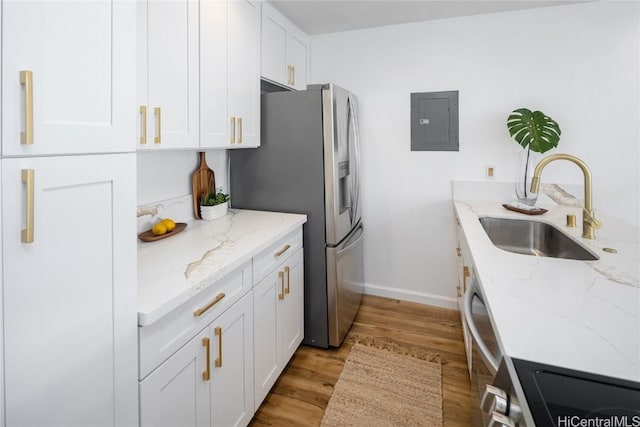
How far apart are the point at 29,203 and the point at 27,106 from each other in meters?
0.18

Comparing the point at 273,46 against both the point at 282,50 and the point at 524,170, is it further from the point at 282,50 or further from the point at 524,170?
the point at 524,170

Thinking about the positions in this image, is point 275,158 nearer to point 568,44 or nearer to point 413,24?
point 413,24

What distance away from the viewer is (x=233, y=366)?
1.50m

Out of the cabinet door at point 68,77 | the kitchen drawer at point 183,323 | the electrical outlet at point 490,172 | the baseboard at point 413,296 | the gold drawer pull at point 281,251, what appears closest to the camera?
the cabinet door at point 68,77

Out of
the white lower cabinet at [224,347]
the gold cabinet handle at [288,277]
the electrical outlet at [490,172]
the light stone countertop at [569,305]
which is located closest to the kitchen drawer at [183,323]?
the white lower cabinet at [224,347]

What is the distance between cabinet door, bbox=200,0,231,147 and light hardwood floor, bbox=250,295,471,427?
55.3 inches

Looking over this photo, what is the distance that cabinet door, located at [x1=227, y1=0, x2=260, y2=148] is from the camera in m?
2.01

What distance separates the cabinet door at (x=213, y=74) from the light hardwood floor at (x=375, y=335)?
1405mm

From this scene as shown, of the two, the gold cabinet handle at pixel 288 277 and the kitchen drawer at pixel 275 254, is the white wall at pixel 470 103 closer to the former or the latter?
the kitchen drawer at pixel 275 254

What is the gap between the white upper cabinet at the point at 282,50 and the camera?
2.39m

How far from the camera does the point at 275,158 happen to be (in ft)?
7.80

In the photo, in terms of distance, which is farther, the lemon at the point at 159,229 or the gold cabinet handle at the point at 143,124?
the lemon at the point at 159,229

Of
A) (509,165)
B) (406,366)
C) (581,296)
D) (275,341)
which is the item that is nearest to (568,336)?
(581,296)

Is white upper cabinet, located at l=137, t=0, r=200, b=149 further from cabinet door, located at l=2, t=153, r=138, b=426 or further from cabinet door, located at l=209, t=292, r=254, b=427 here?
cabinet door, located at l=209, t=292, r=254, b=427
